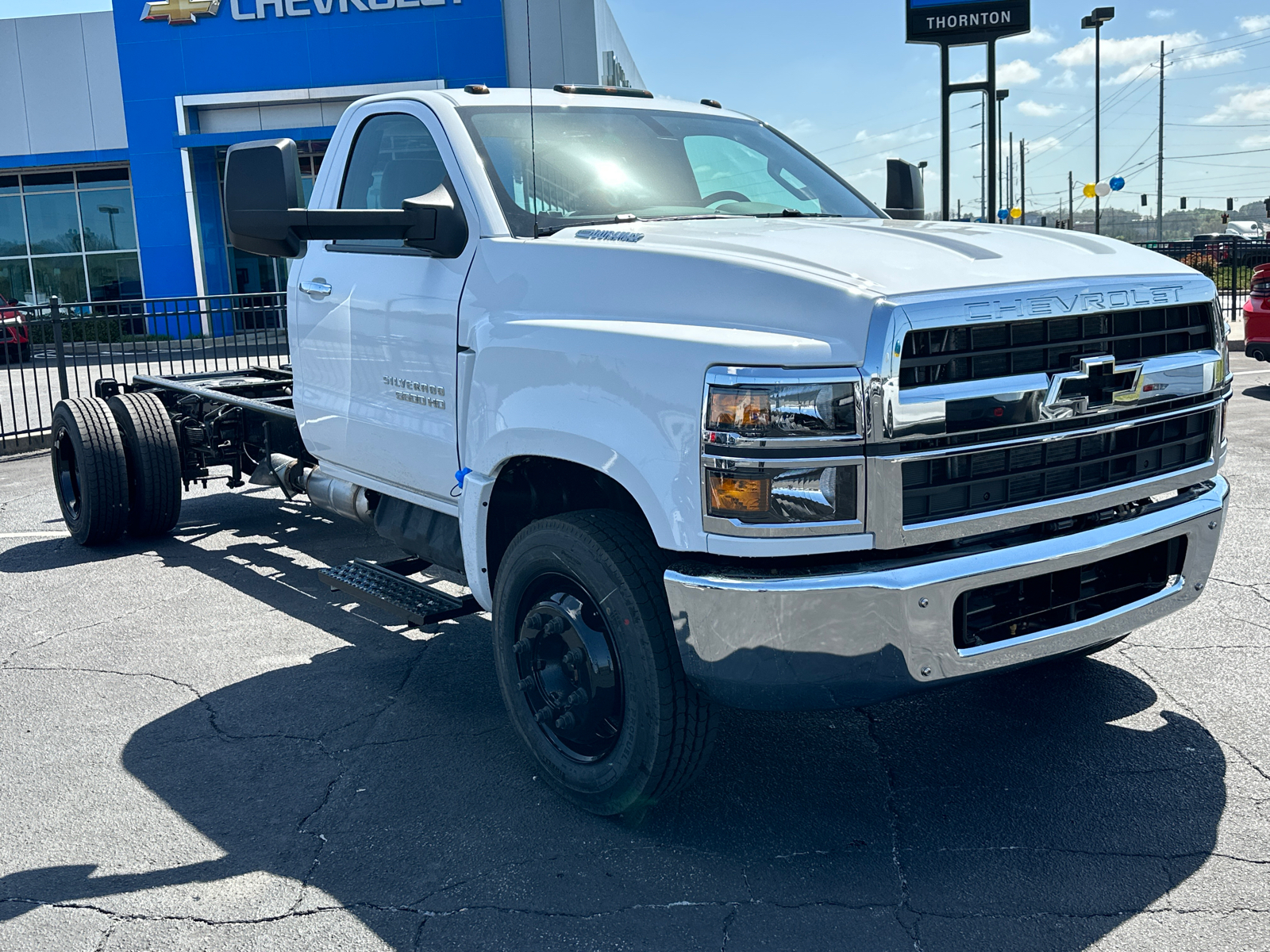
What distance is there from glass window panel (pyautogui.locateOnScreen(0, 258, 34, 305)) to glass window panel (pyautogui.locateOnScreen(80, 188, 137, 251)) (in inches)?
83.6

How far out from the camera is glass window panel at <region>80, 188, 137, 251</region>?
29672 millimetres

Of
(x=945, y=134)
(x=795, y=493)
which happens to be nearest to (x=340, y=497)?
(x=795, y=493)

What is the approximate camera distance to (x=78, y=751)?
4.18 metres

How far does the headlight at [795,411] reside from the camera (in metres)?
2.82

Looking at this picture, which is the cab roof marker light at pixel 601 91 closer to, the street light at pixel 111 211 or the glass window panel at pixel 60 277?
the street light at pixel 111 211

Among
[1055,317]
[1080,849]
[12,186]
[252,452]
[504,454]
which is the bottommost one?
[1080,849]

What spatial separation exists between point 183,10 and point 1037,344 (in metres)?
26.0

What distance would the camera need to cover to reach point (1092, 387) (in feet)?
10.3

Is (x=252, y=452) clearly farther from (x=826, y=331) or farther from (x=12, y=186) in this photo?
(x=12, y=186)

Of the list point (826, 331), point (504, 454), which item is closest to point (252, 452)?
point (504, 454)

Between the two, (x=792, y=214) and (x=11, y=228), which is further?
(x=11, y=228)

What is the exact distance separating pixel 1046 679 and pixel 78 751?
11.5 feet

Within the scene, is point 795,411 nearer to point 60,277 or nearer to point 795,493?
point 795,493

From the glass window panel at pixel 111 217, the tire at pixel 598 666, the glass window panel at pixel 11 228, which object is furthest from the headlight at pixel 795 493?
the glass window panel at pixel 11 228
